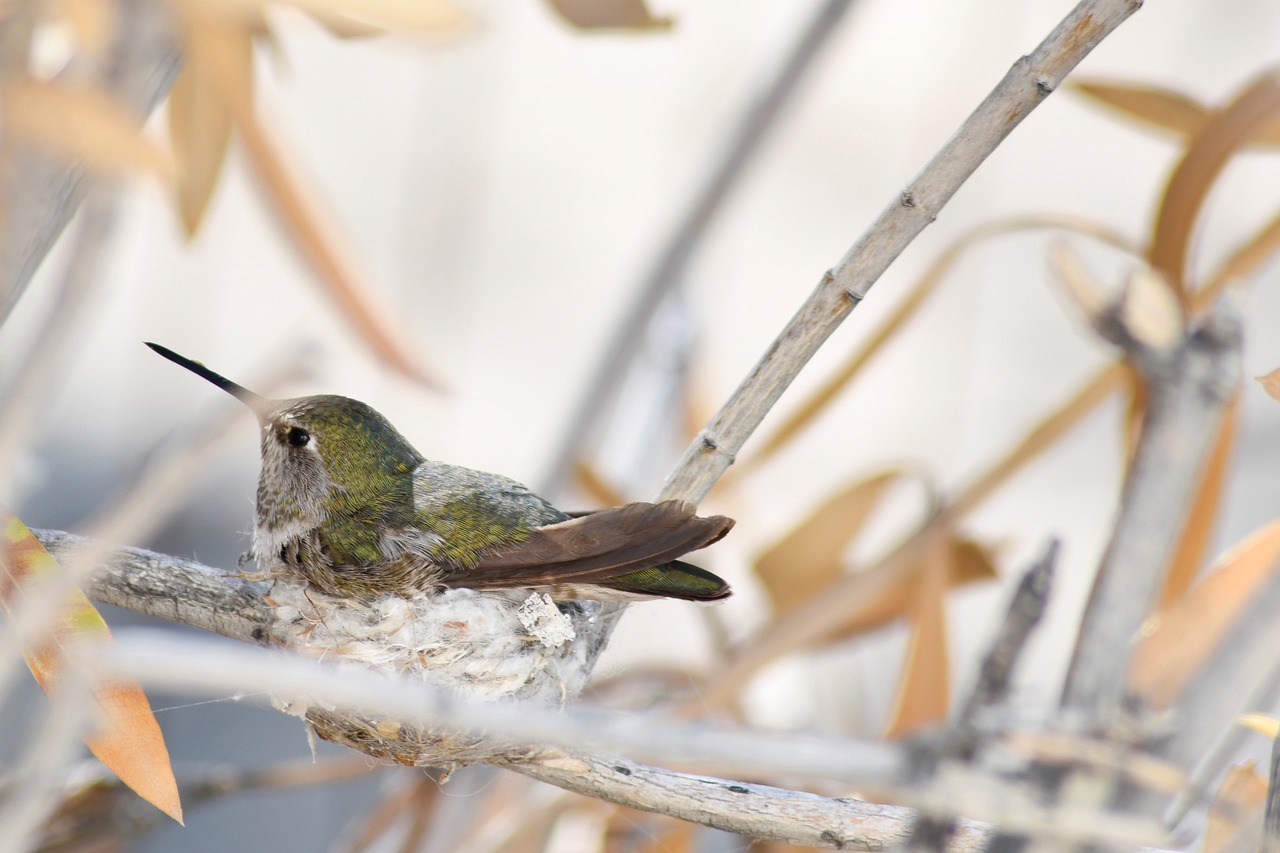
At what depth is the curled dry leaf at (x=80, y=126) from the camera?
0.45 meters

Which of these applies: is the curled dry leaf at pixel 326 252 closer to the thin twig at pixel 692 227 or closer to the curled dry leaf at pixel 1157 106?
the thin twig at pixel 692 227

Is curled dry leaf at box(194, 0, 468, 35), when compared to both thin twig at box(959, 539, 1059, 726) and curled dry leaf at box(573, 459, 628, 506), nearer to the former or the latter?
thin twig at box(959, 539, 1059, 726)

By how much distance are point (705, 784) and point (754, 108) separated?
86cm

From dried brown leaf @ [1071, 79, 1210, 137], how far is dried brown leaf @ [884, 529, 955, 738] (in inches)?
15.8

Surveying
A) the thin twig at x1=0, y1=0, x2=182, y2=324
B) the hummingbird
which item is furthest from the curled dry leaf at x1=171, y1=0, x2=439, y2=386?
the thin twig at x1=0, y1=0, x2=182, y2=324

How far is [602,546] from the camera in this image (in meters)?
0.57

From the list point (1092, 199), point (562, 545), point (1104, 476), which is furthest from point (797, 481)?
point (562, 545)

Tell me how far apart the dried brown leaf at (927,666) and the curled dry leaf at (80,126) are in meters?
0.70

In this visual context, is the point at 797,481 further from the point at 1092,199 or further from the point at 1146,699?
the point at 1146,699

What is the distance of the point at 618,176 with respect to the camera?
2777mm

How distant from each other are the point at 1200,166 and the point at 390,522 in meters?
0.67

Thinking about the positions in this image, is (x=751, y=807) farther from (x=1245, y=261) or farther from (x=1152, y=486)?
(x=1245, y=261)

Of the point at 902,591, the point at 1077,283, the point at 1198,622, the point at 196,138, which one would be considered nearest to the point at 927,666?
the point at 902,591

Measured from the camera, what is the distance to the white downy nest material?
0.71 metres
